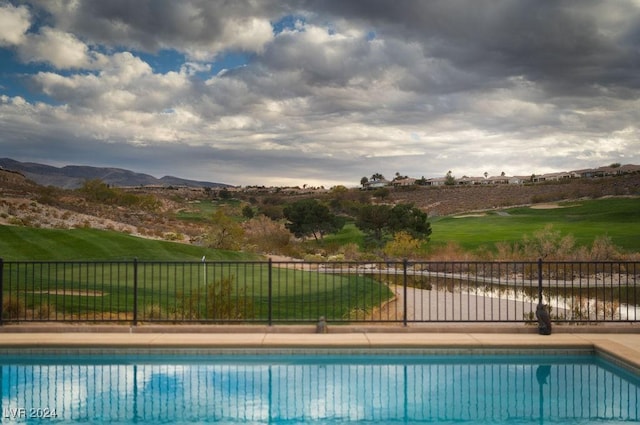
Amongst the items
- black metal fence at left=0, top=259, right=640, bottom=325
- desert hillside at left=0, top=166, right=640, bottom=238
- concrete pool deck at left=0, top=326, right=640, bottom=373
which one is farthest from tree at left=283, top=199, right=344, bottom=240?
concrete pool deck at left=0, top=326, right=640, bottom=373

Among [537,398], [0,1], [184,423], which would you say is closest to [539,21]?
[537,398]

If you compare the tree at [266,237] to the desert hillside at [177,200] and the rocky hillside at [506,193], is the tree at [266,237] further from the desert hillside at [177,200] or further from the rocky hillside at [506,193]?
the rocky hillside at [506,193]

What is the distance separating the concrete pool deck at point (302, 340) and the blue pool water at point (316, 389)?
191 mm

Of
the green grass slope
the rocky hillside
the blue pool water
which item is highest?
the rocky hillside

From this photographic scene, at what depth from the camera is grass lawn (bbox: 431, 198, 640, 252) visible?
50688mm

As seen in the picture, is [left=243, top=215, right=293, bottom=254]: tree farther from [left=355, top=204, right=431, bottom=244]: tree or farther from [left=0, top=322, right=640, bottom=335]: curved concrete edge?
[left=0, top=322, right=640, bottom=335]: curved concrete edge

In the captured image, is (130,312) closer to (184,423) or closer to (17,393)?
(17,393)

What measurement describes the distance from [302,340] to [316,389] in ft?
6.41

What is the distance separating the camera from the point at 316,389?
970 cm

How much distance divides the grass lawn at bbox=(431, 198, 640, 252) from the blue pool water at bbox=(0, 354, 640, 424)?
36.9m

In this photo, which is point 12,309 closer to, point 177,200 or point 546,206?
point 546,206

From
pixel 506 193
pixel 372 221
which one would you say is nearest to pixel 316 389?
pixel 372 221

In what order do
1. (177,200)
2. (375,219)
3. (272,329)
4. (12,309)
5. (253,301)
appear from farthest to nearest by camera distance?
(177,200), (375,219), (253,301), (12,309), (272,329)

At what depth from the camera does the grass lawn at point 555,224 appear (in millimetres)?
50688
